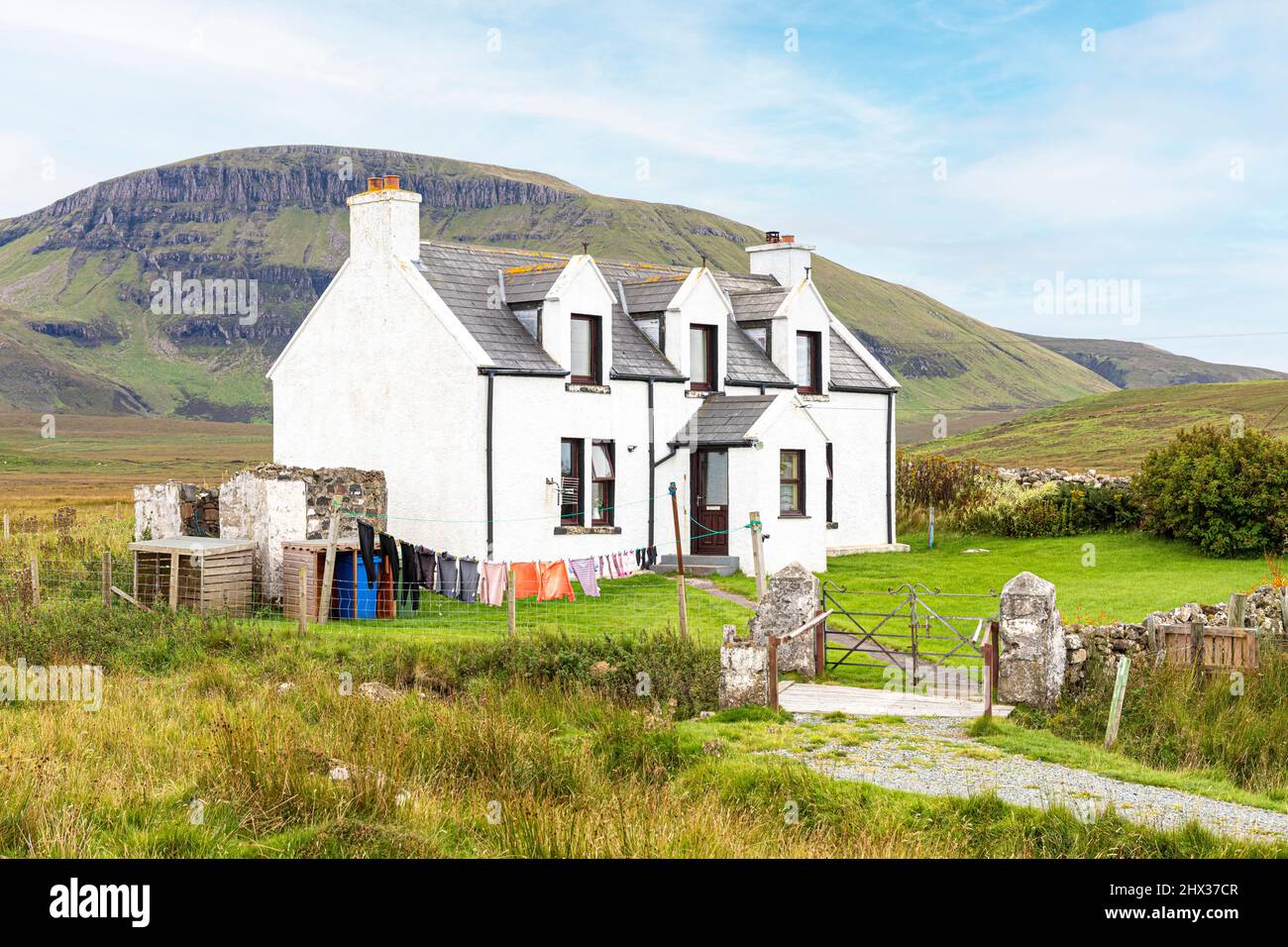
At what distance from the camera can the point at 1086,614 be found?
22578mm

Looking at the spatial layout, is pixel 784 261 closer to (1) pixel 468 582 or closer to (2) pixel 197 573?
(1) pixel 468 582

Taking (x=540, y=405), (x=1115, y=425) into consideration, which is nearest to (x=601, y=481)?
(x=540, y=405)

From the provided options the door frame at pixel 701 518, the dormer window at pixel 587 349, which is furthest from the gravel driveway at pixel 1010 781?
the dormer window at pixel 587 349

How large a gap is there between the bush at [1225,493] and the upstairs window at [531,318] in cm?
1668

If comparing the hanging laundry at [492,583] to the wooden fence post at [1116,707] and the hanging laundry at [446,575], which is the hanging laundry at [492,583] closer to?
the hanging laundry at [446,575]

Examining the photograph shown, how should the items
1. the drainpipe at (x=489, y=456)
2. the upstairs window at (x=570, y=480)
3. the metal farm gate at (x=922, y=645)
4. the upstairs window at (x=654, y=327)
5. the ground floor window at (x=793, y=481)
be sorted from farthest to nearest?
the upstairs window at (x=654, y=327) → the ground floor window at (x=793, y=481) → the upstairs window at (x=570, y=480) → the drainpipe at (x=489, y=456) → the metal farm gate at (x=922, y=645)

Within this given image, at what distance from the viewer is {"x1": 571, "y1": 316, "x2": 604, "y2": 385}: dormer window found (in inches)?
1204

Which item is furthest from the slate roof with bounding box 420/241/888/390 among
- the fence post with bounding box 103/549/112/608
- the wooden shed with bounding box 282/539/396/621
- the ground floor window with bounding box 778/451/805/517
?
the fence post with bounding box 103/549/112/608

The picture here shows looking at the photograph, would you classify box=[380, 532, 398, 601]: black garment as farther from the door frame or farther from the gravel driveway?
the gravel driveway

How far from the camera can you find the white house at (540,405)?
28.6m
